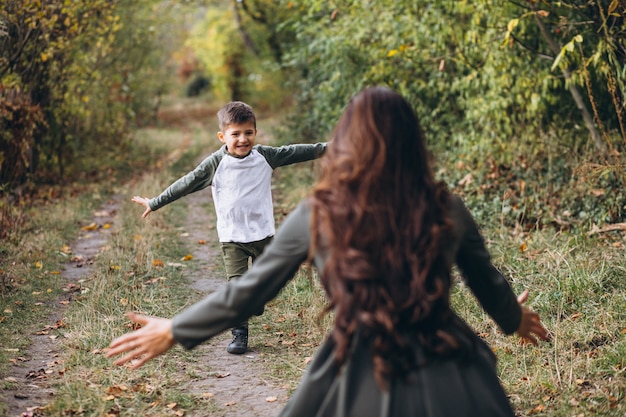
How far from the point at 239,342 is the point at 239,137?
59.1 inches

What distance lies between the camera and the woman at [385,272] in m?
2.15

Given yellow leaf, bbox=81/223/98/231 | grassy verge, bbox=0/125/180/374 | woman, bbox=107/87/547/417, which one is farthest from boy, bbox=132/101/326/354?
yellow leaf, bbox=81/223/98/231

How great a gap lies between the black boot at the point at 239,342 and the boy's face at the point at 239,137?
1303 mm

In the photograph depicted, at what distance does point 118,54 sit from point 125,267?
977cm

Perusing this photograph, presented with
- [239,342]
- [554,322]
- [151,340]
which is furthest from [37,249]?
[151,340]

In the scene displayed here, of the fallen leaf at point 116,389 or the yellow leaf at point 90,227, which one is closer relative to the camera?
the fallen leaf at point 116,389

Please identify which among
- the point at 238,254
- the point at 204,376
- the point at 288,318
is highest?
the point at 238,254

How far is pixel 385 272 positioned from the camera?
7.08 feet

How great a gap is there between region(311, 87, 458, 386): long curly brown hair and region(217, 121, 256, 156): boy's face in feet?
9.50

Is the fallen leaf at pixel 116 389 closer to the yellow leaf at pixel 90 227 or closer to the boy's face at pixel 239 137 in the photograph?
the boy's face at pixel 239 137

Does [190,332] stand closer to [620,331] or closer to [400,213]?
[400,213]

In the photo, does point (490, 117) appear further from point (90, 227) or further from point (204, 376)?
point (204, 376)

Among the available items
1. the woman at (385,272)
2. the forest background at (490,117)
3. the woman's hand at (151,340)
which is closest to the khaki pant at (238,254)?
the forest background at (490,117)

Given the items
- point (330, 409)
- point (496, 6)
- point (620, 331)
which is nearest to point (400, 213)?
point (330, 409)
